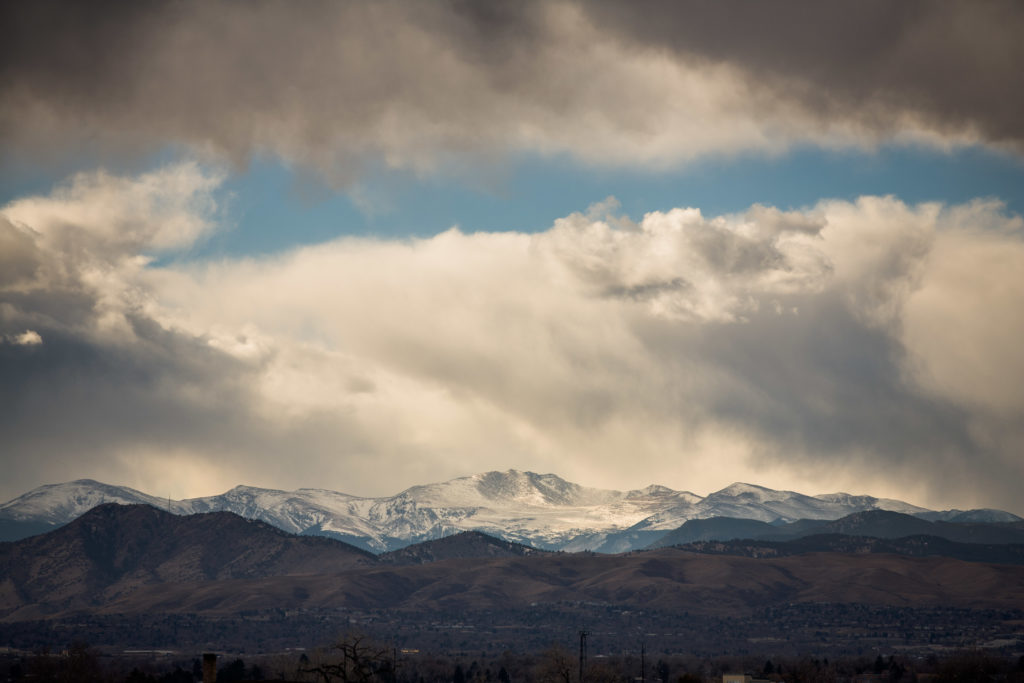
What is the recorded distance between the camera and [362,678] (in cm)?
14750

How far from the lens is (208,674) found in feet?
465

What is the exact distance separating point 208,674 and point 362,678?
17582mm
